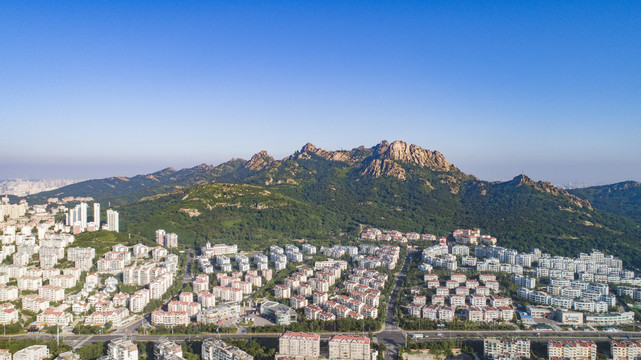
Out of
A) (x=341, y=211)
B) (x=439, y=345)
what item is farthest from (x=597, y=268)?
(x=341, y=211)

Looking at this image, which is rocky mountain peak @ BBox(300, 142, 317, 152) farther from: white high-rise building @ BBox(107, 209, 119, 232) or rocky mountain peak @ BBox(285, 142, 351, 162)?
white high-rise building @ BBox(107, 209, 119, 232)

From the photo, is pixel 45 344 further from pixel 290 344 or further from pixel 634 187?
pixel 634 187

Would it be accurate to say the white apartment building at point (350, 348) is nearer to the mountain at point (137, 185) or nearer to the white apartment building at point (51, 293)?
the white apartment building at point (51, 293)

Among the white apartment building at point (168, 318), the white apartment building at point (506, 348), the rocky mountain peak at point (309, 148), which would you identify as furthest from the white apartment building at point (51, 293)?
the rocky mountain peak at point (309, 148)

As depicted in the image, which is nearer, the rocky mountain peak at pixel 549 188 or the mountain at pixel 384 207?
the mountain at pixel 384 207

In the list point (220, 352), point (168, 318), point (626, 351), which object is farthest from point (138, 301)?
point (626, 351)

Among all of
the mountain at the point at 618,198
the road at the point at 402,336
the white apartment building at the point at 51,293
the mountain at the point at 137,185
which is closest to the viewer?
the road at the point at 402,336
